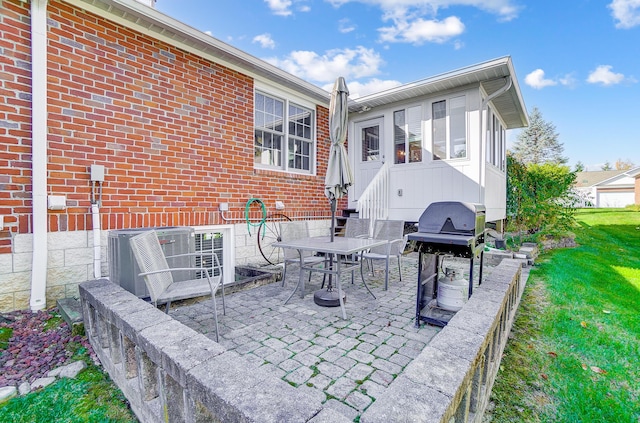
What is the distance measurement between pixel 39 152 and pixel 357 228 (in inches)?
169

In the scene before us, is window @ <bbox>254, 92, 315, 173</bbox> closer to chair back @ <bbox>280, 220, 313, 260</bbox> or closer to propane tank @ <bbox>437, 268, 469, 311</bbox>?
chair back @ <bbox>280, 220, 313, 260</bbox>

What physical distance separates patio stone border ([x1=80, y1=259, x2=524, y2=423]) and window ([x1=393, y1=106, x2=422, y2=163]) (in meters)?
5.00

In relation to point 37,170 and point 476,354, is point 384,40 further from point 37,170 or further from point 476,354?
point 476,354

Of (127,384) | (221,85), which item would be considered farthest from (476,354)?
(221,85)

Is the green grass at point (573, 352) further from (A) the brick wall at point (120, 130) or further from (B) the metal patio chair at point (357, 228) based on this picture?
(A) the brick wall at point (120, 130)

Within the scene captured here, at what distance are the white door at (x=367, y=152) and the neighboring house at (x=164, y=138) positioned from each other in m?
0.24

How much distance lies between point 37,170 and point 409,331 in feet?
13.7

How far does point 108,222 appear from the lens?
3.67 m

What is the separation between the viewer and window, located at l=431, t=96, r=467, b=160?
19.9 ft

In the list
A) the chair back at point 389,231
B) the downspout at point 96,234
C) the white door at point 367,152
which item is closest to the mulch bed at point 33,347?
the downspout at point 96,234

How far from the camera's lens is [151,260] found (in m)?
2.55

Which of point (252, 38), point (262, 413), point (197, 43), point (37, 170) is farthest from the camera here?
point (252, 38)

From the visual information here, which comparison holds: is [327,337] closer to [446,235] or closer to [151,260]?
[446,235]

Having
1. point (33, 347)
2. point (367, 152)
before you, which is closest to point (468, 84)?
point (367, 152)
